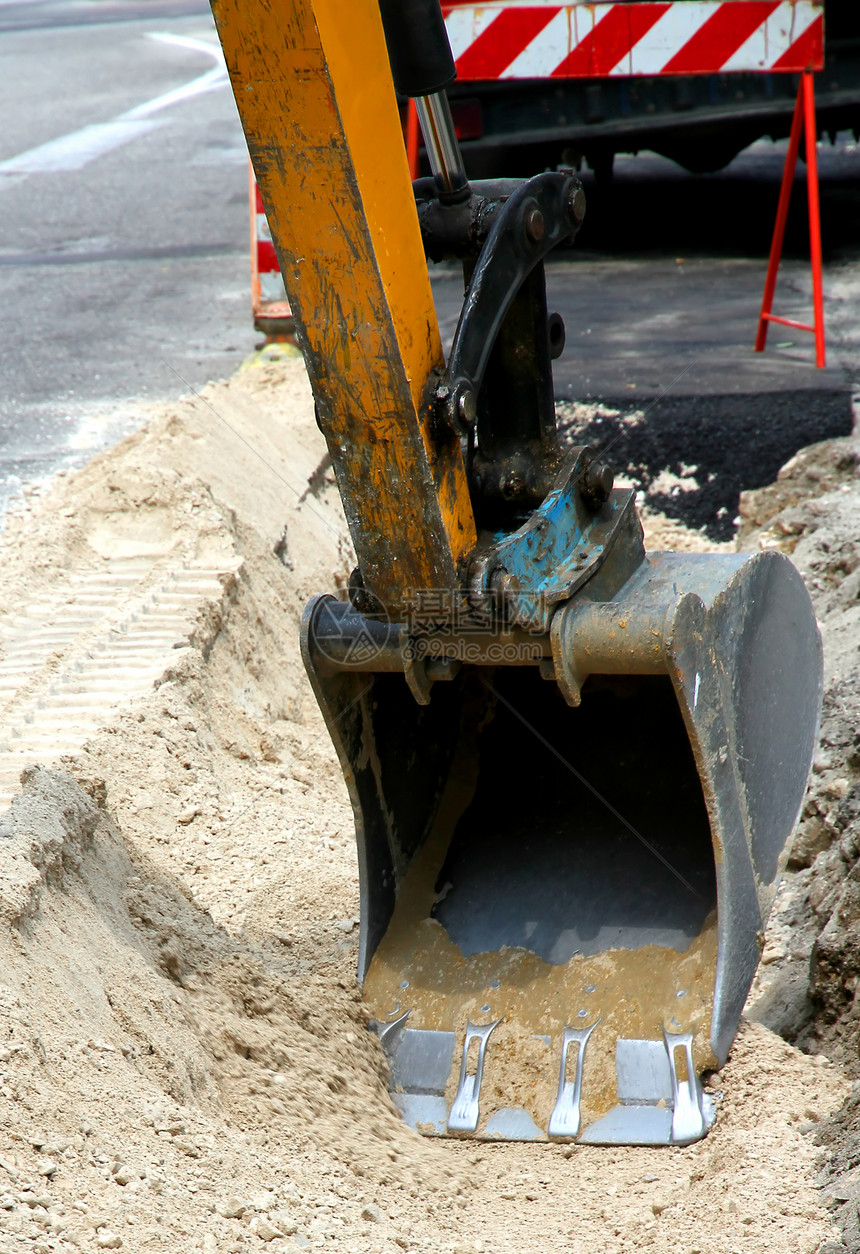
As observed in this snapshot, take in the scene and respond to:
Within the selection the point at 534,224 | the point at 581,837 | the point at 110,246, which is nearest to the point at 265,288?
the point at 110,246

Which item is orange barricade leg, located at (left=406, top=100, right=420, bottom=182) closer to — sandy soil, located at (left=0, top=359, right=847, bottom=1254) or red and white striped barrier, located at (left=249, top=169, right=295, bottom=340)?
red and white striped barrier, located at (left=249, top=169, right=295, bottom=340)

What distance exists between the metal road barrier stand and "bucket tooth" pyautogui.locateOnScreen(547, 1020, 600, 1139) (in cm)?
388

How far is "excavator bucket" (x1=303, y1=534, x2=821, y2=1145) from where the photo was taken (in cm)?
236

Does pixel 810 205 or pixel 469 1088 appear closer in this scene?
pixel 469 1088

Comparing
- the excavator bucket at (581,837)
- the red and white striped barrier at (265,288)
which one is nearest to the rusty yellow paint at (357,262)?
the excavator bucket at (581,837)

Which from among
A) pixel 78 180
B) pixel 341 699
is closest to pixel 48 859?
pixel 341 699

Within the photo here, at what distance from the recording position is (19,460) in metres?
5.05

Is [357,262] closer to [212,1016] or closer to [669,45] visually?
[212,1016]

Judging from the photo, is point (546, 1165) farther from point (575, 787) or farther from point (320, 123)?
point (320, 123)

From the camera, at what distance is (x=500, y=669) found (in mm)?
3109

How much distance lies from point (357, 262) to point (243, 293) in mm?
6061

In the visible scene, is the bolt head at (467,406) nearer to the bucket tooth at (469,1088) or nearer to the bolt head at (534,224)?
the bolt head at (534,224)

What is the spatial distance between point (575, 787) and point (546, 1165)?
94 cm

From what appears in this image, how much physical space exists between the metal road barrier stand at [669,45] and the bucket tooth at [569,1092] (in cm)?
388
